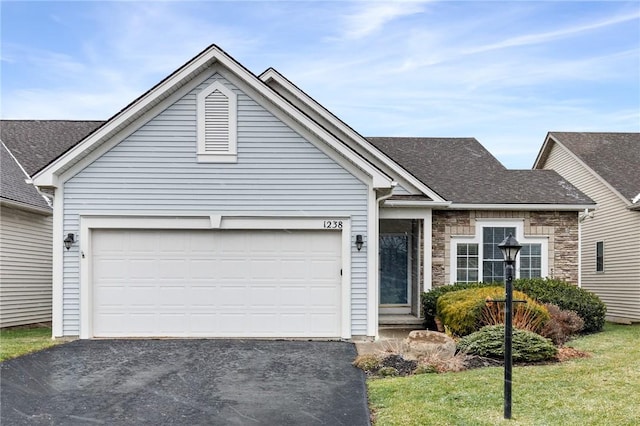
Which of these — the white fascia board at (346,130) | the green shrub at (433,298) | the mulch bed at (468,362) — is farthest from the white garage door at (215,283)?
the white fascia board at (346,130)

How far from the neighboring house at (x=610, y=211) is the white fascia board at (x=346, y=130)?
5.71 metres

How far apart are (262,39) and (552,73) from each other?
940 centimetres

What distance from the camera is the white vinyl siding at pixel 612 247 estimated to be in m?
17.3

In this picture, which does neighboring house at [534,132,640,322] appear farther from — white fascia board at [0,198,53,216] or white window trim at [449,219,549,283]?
white fascia board at [0,198,53,216]

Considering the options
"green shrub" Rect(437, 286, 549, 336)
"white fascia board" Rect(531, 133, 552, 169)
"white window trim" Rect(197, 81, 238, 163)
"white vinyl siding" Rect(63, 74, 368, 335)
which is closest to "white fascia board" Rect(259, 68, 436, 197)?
"white vinyl siding" Rect(63, 74, 368, 335)

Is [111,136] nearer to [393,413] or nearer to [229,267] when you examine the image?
[229,267]

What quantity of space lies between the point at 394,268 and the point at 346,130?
14.0 feet

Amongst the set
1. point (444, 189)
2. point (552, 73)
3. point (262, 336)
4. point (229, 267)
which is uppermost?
point (552, 73)

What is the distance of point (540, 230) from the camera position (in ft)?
48.9

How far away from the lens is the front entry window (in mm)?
16141

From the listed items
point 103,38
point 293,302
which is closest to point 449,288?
point 293,302

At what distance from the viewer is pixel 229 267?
11805 millimetres

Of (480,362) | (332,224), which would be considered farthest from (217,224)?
(480,362)

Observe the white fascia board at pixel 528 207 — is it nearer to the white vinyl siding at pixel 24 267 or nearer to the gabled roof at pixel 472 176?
the gabled roof at pixel 472 176
